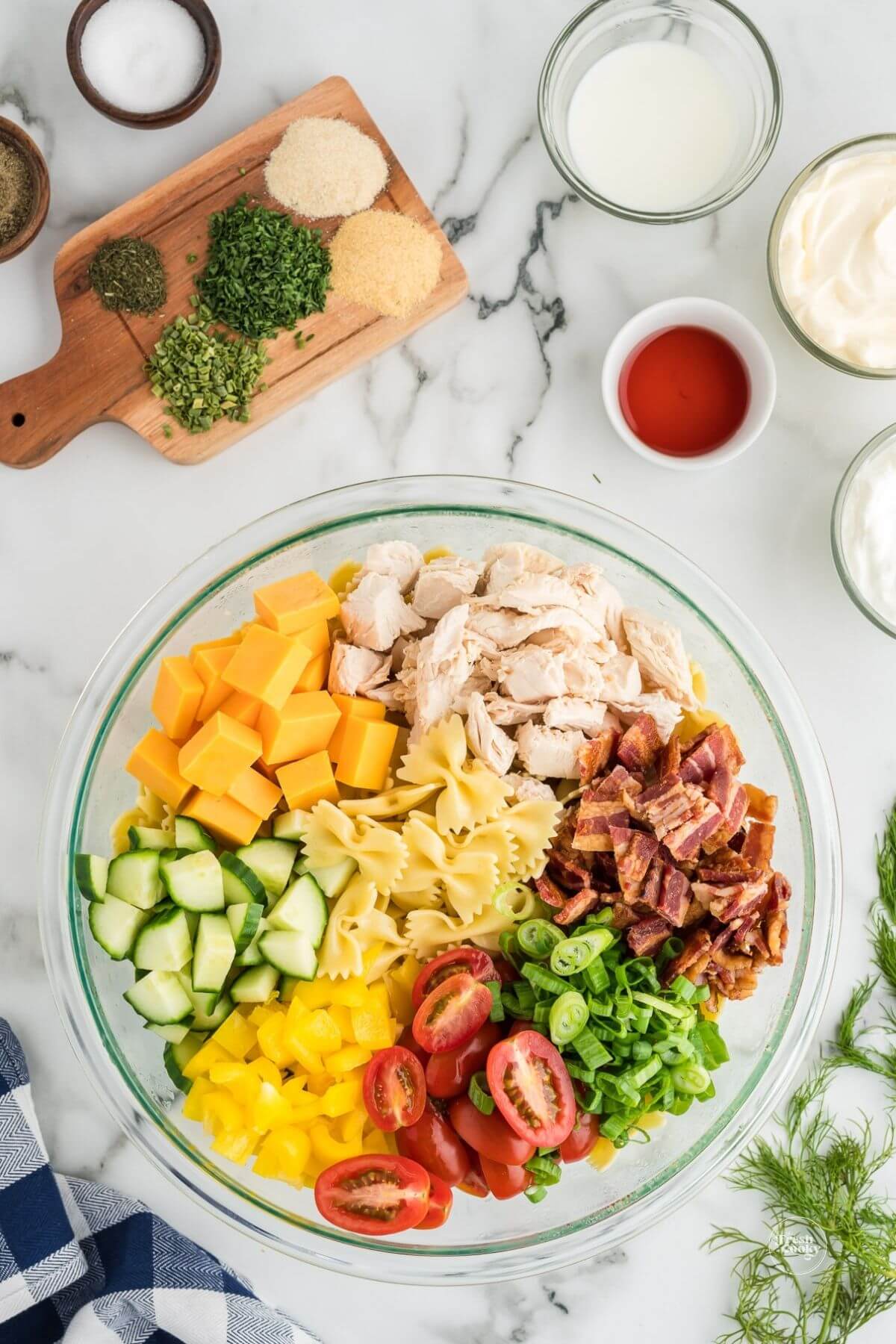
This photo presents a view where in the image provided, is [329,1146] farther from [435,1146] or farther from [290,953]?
[290,953]

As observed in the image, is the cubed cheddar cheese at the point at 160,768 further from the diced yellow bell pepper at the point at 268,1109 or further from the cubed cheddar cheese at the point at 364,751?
the diced yellow bell pepper at the point at 268,1109

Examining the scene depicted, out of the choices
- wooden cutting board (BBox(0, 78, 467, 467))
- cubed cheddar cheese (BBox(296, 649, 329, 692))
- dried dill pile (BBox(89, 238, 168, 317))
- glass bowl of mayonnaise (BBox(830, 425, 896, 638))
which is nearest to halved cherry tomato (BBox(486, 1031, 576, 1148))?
cubed cheddar cheese (BBox(296, 649, 329, 692))

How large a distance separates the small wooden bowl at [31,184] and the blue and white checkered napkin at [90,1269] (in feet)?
8.01

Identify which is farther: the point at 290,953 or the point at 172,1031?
the point at 172,1031

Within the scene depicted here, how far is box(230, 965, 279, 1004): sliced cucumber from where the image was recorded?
2748 mm

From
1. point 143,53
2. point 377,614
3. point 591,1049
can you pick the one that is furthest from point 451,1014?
point 143,53

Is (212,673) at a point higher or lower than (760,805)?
higher

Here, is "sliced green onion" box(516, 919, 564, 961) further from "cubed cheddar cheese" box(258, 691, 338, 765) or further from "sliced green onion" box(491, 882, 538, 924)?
"cubed cheddar cheese" box(258, 691, 338, 765)

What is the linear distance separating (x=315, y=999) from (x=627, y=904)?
839 mm

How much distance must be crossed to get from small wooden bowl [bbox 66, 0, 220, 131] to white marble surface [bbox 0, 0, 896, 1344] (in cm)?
14

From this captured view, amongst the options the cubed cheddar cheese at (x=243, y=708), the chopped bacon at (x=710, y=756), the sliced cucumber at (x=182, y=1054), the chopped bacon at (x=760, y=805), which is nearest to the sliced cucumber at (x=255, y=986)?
the sliced cucumber at (x=182, y=1054)

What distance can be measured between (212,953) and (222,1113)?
42 cm

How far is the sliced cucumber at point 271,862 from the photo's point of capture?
2.77m

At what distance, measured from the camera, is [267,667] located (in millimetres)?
2705
